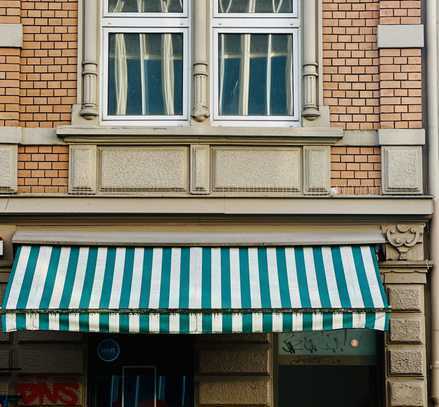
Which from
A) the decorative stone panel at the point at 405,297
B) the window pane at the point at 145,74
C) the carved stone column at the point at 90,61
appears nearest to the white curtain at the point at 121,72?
the window pane at the point at 145,74

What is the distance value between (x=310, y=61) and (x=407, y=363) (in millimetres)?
3366

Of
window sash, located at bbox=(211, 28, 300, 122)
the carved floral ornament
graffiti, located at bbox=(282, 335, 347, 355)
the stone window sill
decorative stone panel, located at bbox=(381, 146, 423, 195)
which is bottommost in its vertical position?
graffiti, located at bbox=(282, 335, 347, 355)

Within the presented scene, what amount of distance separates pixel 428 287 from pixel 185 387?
281 cm

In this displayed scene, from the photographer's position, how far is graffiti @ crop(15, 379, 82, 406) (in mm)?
10414

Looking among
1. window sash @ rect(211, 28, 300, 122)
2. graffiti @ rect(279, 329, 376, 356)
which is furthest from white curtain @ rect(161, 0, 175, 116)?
graffiti @ rect(279, 329, 376, 356)

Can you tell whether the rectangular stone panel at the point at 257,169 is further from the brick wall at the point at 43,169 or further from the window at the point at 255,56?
the brick wall at the point at 43,169

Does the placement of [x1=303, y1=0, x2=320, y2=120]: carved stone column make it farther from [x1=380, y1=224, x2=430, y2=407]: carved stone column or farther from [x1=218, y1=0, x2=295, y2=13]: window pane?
[x1=380, y1=224, x2=430, y2=407]: carved stone column

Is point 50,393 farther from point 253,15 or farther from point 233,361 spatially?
point 253,15

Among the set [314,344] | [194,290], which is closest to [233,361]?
[314,344]

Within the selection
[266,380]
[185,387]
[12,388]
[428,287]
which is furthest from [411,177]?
[12,388]

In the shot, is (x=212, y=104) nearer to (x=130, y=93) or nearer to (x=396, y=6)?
(x=130, y=93)

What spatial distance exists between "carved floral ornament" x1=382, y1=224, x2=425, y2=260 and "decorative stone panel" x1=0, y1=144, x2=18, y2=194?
3.99 meters

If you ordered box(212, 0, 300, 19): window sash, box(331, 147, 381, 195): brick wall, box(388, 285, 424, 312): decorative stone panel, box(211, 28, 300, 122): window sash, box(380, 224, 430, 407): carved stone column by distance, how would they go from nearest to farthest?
box(380, 224, 430, 407): carved stone column, box(388, 285, 424, 312): decorative stone panel, box(331, 147, 381, 195): brick wall, box(211, 28, 300, 122): window sash, box(212, 0, 300, 19): window sash

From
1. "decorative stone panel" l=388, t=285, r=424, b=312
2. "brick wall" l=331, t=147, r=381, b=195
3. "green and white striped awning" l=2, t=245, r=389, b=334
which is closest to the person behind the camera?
"green and white striped awning" l=2, t=245, r=389, b=334
